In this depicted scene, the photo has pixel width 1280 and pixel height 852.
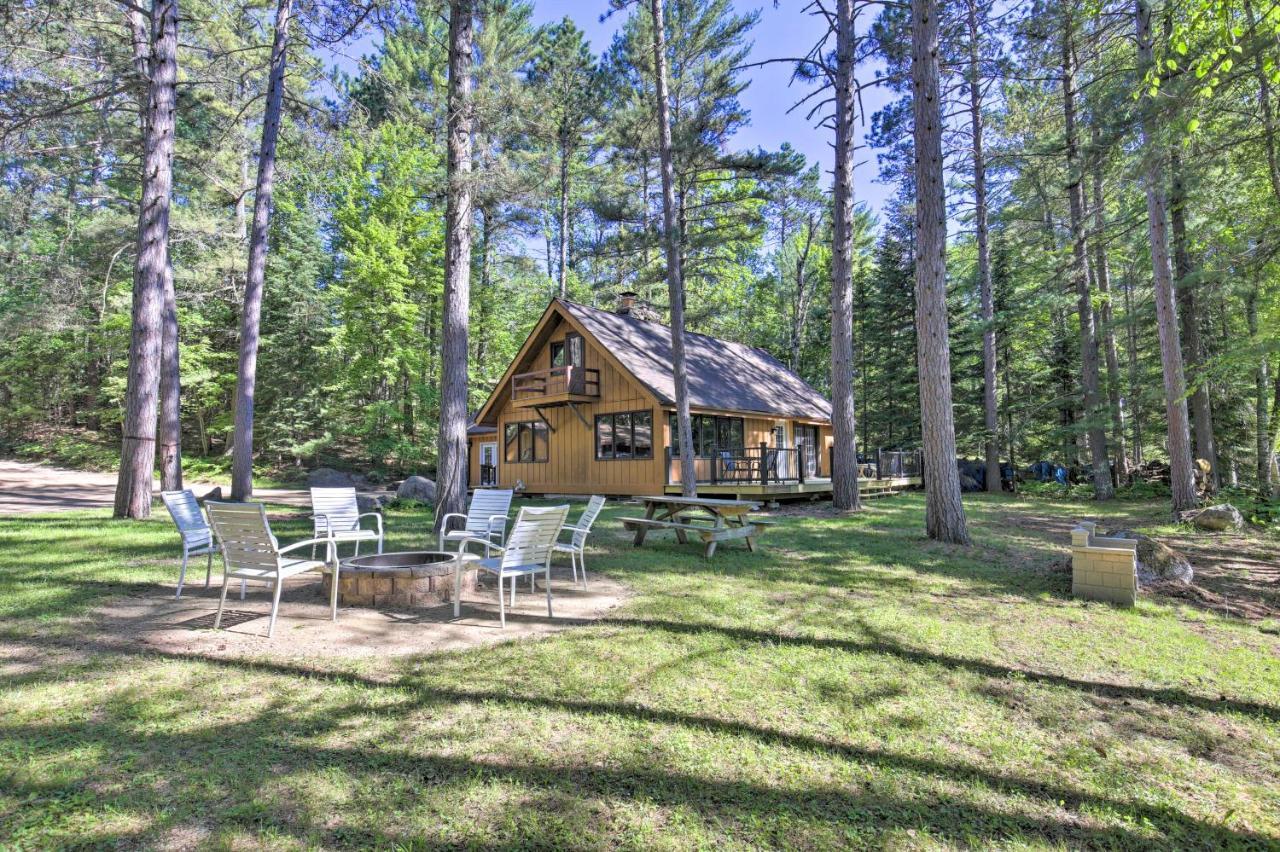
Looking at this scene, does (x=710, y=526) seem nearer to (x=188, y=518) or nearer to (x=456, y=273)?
(x=456, y=273)

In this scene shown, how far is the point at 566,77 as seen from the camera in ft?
71.7

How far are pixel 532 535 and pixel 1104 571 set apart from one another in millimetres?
5346

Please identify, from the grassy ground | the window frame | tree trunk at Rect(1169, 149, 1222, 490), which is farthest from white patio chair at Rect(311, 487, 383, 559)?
tree trunk at Rect(1169, 149, 1222, 490)

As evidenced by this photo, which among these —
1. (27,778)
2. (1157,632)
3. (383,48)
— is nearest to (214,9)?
(383,48)

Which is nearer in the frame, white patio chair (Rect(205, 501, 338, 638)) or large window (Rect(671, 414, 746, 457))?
white patio chair (Rect(205, 501, 338, 638))

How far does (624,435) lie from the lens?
17438 mm

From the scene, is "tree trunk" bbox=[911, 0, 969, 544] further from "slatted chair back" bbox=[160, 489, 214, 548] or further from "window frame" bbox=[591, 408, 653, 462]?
"window frame" bbox=[591, 408, 653, 462]

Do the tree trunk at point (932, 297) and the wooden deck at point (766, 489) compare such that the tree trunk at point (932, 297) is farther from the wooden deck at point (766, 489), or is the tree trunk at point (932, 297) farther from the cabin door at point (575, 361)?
the cabin door at point (575, 361)

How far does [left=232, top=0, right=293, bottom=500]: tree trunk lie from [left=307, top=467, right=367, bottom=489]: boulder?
8.73 meters

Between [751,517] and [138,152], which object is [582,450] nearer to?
[751,517]

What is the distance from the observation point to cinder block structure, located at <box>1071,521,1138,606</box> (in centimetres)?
546

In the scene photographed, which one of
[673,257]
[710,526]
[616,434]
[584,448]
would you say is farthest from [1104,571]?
[584,448]

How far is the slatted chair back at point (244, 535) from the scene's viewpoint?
Result: 14.5 feet

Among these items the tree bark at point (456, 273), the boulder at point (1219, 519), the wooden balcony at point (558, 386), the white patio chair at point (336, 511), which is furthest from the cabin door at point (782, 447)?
the white patio chair at point (336, 511)
